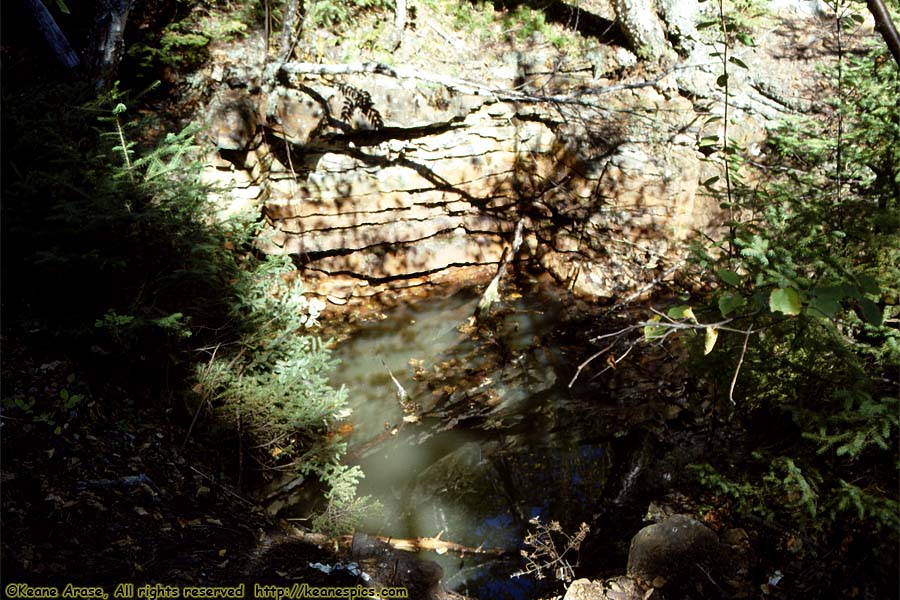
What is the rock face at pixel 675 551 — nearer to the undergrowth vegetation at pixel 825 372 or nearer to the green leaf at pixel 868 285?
the undergrowth vegetation at pixel 825 372

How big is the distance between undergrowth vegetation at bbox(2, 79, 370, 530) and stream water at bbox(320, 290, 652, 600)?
912mm

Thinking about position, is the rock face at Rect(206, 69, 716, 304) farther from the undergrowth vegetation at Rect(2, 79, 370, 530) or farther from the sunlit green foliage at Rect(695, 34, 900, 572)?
the sunlit green foliage at Rect(695, 34, 900, 572)

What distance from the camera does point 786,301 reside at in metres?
1.84

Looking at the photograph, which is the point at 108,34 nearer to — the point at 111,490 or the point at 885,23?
the point at 111,490

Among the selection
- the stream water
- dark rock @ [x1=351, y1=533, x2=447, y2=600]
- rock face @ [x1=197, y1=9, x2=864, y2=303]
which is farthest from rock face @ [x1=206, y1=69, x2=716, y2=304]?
dark rock @ [x1=351, y1=533, x2=447, y2=600]

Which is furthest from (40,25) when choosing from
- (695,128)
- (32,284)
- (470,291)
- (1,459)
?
(695,128)

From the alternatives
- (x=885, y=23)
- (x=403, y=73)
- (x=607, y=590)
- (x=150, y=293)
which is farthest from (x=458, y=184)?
(x=885, y=23)

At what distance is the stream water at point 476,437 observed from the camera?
18.0 feet

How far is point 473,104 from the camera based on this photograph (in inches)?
354

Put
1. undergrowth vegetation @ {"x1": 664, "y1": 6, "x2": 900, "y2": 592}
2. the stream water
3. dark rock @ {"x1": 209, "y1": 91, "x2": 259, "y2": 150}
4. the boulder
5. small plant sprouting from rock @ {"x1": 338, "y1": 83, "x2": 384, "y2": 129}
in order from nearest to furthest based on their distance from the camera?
undergrowth vegetation @ {"x1": 664, "y1": 6, "x2": 900, "y2": 592}
the boulder
the stream water
dark rock @ {"x1": 209, "y1": 91, "x2": 259, "y2": 150}
small plant sprouting from rock @ {"x1": 338, "y1": 83, "x2": 384, "y2": 129}

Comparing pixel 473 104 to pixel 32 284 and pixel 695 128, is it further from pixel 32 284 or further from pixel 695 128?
pixel 32 284

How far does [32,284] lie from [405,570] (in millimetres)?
4351

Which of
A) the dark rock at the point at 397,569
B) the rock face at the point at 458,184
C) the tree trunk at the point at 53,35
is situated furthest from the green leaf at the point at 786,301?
the tree trunk at the point at 53,35

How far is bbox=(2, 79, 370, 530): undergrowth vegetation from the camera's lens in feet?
15.9
